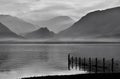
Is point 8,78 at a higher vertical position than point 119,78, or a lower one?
lower

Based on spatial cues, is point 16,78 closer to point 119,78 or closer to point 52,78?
point 52,78

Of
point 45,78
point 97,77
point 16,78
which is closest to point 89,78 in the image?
point 97,77

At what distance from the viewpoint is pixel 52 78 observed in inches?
1223

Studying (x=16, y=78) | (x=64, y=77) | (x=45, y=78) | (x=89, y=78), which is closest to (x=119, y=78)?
(x=89, y=78)

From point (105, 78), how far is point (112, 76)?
129cm

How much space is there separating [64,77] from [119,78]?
6813 mm

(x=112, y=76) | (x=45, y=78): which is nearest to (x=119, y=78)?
(x=112, y=76)

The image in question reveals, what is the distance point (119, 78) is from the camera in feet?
103

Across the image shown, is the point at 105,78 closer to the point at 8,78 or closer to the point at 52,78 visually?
the point at 52,78

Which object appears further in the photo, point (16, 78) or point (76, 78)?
point (16, 78)

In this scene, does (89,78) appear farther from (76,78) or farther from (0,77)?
(0,77)

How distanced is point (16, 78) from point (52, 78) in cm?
2343

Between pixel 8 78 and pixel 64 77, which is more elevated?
pixel 64 77

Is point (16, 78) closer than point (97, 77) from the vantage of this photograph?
No
